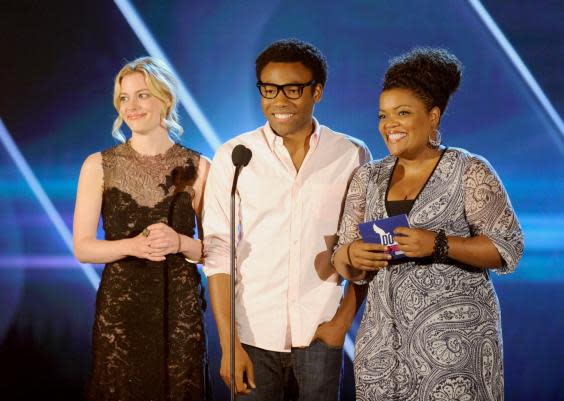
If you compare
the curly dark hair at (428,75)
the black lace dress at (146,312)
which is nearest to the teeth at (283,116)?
the curly dark hair at (428,75)

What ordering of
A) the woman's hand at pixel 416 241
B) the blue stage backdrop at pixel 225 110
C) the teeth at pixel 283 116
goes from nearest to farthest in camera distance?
1. the woman's hand at pixel 416 241
2. the teeth at pixel 283 116
3. the blue stage backdrop at pixel 225 110

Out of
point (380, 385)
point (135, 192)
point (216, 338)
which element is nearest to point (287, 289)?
point (380, 385)

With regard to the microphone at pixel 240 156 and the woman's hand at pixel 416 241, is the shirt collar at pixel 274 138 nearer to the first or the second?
the microphone at pixel 240 156

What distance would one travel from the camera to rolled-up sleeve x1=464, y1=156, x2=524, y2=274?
208cm

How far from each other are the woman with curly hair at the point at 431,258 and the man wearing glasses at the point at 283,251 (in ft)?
0.84

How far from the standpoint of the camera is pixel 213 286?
256 centimetres

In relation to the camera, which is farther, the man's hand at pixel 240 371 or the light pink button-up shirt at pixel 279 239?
the light pink button-up shirt at pixel 279 239

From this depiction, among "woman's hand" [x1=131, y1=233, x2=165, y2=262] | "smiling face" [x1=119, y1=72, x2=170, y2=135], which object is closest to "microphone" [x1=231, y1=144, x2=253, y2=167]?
"woman's hand" [x1=131, y1=233, x2=165, y2=262]

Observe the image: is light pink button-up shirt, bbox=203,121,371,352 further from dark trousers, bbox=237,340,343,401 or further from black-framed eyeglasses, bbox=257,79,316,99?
black-framed eyeglasses, bbox=257,79,316,99

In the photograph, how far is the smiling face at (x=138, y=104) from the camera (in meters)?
2.81

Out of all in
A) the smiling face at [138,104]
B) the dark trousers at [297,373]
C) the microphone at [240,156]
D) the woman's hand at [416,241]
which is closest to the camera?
the woman's hand at [416,241]

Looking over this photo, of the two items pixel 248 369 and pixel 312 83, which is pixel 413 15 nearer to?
pixel 312 83

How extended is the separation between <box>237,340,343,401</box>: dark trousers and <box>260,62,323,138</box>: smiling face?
0.80 m

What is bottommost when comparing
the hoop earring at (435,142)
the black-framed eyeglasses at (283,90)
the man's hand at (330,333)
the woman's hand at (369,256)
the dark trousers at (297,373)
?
the dark trousers at (297,373)
